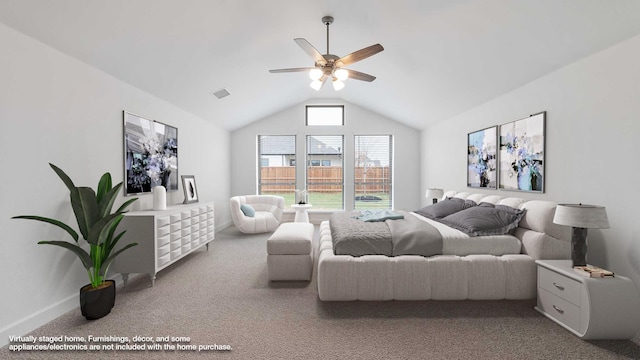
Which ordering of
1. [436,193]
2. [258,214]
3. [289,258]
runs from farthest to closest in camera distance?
[258,214] < [436,193] < [289,258]

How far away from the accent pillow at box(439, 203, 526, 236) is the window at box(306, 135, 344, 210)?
13.6 feet

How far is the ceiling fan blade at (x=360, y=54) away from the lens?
8.70ft

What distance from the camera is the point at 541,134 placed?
309 centimetres

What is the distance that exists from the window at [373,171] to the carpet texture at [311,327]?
4.27m

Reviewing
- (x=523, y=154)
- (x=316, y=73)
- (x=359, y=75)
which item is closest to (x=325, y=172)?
(x=359, y=75)

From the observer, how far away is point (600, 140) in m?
2.47

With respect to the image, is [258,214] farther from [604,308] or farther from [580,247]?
[604,308]

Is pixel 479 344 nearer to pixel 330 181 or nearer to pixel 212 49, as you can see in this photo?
pixel 212 49

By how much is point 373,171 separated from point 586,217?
16.5 ft

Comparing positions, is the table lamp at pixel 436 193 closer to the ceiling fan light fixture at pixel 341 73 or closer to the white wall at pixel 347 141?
the white wall at pixel 347 141

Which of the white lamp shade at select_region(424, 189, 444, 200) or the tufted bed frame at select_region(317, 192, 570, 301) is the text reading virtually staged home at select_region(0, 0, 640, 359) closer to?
the tufted bed frame at select_region(317, 192, 570, 301)

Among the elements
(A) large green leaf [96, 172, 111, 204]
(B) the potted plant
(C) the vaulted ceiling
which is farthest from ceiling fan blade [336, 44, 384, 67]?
(A) large green leaf [96, 172, 111, 204]

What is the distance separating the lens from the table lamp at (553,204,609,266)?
208cm

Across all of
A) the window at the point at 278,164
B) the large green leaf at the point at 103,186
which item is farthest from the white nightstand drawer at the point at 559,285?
the window at the point at 278,164
